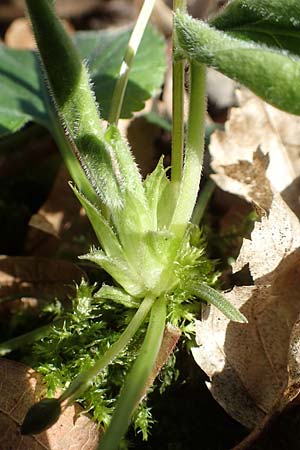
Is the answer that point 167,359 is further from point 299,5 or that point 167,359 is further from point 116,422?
point 299,5

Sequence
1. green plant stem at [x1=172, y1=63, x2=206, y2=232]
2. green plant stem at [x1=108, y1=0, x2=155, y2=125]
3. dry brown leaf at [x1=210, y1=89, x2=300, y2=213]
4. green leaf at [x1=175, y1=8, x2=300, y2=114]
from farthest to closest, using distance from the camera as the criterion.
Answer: dry brown leaf at [x1=210, y1=89, x2=300, y2=213], green plant stem at [x1=108, y1=0, x2=155, y2=125], green plant stem at [x1=172, y1=63, x2=206, y2=232], green leaf at [x1=175, y1=8, x2=300, y2=114]

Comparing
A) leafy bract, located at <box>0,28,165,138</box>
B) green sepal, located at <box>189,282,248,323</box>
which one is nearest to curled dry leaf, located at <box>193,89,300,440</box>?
green sepal, located at <box>189,282,248,323</box>

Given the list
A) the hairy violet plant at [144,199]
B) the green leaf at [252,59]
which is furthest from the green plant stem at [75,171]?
the green leaf at [252,59]

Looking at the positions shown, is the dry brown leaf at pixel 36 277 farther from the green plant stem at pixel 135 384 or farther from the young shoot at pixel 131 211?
the green plant stem at pixel 135 384

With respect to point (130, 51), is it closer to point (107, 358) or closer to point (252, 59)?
point (252, 59)

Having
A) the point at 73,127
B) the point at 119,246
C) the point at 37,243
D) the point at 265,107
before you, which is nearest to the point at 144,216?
the point at 119,246

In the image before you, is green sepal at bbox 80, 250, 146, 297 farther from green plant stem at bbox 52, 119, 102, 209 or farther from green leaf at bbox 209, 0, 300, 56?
green leaf at bbox 209, 0, 300, 56

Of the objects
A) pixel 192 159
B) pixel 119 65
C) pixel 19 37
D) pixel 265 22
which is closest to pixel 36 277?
pixel 192 159
